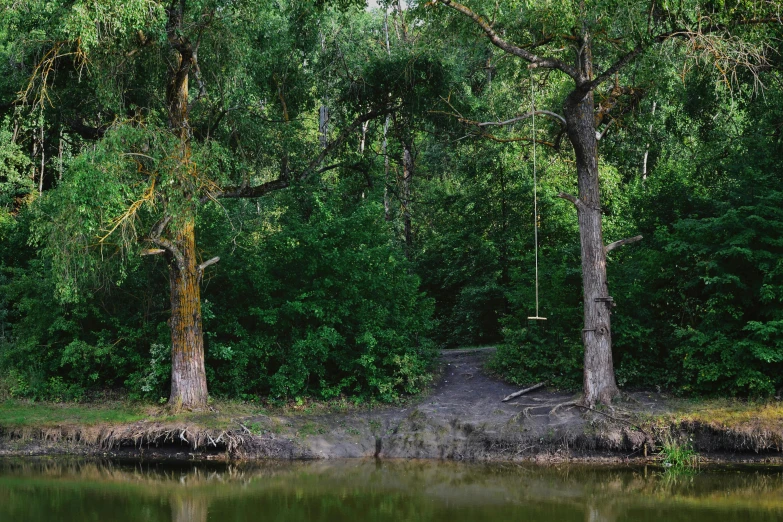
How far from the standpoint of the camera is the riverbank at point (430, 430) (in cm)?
1202

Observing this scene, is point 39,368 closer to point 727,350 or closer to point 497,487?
point 497,487

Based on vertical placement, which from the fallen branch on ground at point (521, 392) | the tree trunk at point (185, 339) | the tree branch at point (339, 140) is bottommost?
the fallen branch on ground at point (521, 392)

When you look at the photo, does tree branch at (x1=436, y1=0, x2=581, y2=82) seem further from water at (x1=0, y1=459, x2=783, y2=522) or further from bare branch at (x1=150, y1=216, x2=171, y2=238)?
water at (x1=0, y1=459, x2=783, y2=522)

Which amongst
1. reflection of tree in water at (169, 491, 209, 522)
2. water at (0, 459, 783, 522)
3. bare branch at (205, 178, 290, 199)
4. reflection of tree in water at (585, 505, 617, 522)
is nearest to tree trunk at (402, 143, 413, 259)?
bare branch at (205, 178, 290, 199)

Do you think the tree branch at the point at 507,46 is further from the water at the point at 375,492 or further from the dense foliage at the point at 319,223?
the water at the point at 375,492

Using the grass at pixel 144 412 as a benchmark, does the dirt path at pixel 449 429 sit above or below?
below

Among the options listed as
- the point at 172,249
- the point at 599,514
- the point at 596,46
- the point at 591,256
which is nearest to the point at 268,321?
the point at 172,249

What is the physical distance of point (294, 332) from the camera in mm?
15266

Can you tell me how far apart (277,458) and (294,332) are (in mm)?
3018

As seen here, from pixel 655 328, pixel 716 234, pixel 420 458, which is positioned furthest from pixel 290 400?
pixel 716 234

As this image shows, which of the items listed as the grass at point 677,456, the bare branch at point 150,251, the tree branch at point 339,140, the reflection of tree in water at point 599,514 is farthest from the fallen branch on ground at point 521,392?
the bare branch at point 150,251

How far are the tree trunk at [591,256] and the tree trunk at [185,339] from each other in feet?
22.3

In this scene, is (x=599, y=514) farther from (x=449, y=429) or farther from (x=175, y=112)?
(x=175, y=112)

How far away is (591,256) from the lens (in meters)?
13.3
